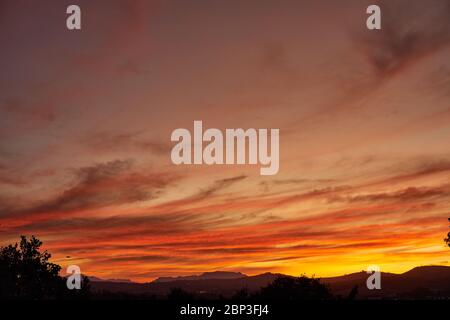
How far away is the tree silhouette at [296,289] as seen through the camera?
67562 millimetres

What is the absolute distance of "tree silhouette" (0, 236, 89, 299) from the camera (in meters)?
68.9

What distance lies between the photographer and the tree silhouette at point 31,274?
68875 mm

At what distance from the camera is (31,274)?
226 feet

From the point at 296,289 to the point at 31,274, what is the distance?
34.9 metres

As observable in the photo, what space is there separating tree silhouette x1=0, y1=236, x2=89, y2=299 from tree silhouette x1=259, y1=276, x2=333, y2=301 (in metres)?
24.8

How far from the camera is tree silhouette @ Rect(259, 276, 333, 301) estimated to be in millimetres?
67562

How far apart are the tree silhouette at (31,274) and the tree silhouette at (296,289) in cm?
2476

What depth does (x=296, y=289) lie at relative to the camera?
70.8 m
